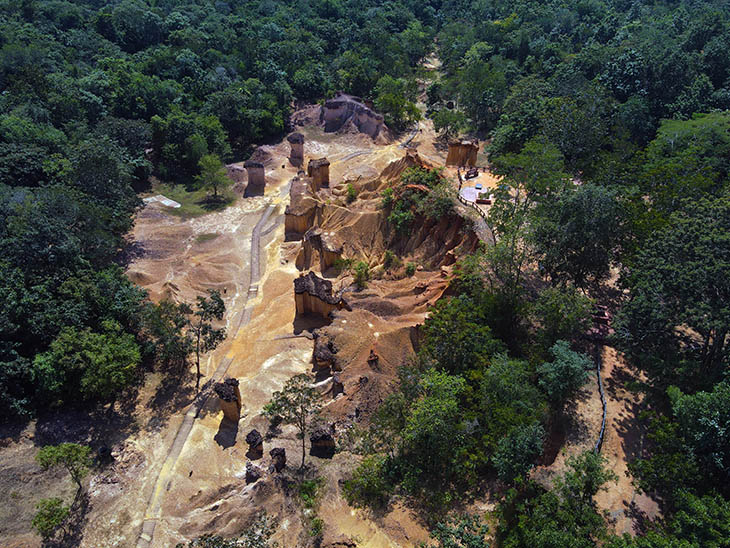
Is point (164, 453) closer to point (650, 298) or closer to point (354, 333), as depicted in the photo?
point (354, 333)

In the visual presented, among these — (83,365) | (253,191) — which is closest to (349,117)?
(253,191)

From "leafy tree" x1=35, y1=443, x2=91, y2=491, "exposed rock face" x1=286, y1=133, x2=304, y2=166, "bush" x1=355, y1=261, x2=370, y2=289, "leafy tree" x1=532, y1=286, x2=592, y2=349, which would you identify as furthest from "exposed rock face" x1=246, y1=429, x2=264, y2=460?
"exposed rock face" x1=286, y1=133, x2=304, y2=166

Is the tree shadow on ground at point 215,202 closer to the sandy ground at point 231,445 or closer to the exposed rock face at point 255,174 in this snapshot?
the exposed rock face at point 255,174

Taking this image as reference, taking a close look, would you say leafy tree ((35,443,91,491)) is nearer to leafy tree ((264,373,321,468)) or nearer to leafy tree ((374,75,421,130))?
leafy tree ((264,373,321,468))

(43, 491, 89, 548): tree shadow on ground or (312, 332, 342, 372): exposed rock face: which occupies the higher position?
(312, 332, 342, 372): exposed rock face

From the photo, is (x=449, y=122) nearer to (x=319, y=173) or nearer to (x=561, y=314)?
(x=319, y=173)

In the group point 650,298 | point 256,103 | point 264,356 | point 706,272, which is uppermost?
point 706,272

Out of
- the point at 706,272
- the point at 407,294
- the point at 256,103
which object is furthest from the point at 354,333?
the point at 256,103
